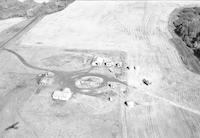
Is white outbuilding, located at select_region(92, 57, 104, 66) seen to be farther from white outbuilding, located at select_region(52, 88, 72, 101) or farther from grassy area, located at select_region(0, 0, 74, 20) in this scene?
grassy area, located at select_region(0, 0, 74, 20)

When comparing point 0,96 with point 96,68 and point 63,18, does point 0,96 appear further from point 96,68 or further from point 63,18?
point 63,18

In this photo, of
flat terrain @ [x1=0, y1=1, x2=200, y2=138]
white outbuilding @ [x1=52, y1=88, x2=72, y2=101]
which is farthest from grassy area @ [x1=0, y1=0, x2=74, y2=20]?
white outbuilding @ [x1=52, y1=88, x2=72, y2=101]

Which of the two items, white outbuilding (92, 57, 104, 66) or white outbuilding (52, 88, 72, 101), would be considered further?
white outbuilding (92, 57, 104, 66)

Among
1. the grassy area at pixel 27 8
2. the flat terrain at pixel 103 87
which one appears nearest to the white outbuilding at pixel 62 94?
the flat terrain at pixel 103 87

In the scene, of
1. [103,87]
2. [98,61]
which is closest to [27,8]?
[98,61]

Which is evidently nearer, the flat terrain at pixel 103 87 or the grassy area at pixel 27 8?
the flat terrain at pixel 103 87

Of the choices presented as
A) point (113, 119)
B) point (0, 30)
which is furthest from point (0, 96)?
point (0, 30)

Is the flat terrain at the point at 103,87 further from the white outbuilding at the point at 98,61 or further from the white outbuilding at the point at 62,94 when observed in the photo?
the white outbuilding at the point at 98,61

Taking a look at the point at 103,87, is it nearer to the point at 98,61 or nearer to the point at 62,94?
the point at 62,94

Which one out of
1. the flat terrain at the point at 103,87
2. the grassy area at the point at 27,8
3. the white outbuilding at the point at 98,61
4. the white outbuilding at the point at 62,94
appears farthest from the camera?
the grassy area at the point at 27,8
